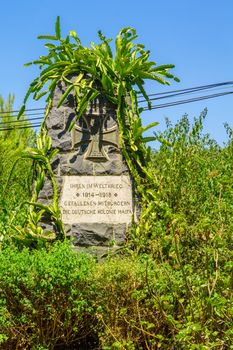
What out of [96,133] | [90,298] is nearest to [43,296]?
[90,298]

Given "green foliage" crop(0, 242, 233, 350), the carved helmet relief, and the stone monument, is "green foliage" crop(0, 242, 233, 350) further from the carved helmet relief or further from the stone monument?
the carved helmet relief

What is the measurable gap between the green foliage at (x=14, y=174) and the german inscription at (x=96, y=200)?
2.00 feet

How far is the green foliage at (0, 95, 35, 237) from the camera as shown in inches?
311

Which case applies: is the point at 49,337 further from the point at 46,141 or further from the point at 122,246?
the point at 46,141

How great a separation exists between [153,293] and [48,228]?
164 cm

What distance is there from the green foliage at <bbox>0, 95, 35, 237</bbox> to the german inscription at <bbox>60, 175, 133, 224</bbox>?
0.61m

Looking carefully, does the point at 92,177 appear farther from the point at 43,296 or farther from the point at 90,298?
the point at 43,296

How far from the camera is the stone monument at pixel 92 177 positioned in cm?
742

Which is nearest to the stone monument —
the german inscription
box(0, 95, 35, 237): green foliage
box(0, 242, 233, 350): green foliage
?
the german inscription

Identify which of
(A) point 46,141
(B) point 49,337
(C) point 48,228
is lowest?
(B) point 49,337

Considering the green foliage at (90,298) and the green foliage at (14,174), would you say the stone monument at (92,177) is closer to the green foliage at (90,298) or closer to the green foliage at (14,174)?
the green foliage at (14,174)

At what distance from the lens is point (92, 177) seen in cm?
752

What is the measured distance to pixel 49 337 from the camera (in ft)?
21.0

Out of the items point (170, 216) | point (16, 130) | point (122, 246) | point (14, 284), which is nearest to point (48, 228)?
point (122, 246)
